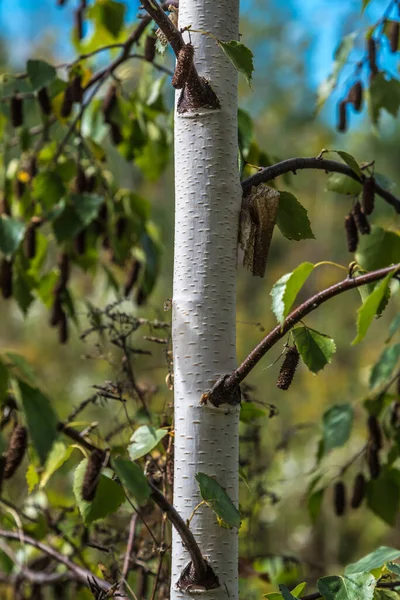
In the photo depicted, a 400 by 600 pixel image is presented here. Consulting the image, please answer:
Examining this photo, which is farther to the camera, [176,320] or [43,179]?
[43,179]

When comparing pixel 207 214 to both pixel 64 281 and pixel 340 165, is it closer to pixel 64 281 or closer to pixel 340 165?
pixel 340 165

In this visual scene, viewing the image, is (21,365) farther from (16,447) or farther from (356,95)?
(356,95)

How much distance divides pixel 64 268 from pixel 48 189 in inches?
5.4

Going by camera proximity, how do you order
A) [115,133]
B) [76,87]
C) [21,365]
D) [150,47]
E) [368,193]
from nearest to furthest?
[21,365], [368,193], [150,47], [76,87], [115,133]

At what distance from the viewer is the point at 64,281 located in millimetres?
1224

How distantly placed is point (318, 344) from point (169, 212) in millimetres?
5732

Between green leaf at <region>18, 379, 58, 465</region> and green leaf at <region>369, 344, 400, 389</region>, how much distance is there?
66cm

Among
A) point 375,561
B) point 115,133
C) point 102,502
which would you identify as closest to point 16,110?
point 115,133

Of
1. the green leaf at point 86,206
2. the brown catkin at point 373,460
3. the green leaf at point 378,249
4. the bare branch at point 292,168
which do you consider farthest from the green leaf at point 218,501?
the green leaf at point 86,206

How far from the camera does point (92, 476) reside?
609 mm

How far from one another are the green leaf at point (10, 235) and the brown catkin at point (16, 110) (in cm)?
15

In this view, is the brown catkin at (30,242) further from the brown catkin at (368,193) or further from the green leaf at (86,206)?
the brown catkin at (368,193)

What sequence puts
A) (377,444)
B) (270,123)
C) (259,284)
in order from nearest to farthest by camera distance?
(377,444) → (259,284) → (270,123)

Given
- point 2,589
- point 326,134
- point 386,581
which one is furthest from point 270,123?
point 386,581
